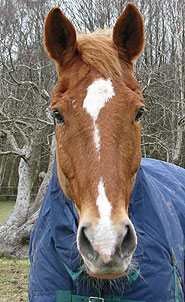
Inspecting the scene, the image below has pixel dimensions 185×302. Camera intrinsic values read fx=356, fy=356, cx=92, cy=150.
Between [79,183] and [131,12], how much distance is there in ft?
4.01

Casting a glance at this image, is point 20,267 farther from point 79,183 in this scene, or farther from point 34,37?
point 34,37

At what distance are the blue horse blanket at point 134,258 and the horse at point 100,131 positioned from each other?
0.13 metres

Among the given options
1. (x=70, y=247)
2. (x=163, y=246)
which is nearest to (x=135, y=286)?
(x=163, y=246)

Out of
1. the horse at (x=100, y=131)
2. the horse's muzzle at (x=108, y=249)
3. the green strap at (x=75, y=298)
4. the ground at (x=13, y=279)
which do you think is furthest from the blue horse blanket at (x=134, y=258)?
the ground at (x=13, y=279)

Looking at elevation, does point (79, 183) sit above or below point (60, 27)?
below

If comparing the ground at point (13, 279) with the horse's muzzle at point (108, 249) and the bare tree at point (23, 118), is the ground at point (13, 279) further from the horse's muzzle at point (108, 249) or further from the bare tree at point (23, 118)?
the horse's muzzle at point (108, 249)

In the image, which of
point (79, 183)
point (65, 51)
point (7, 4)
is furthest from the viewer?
point (7, 4)

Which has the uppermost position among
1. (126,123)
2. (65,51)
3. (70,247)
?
(65,51)

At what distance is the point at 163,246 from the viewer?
7.90 ft

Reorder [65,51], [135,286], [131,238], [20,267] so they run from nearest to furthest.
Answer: [131,238], [135,286], [65,51], [20,267]

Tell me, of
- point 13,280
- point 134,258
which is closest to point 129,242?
point 134,258

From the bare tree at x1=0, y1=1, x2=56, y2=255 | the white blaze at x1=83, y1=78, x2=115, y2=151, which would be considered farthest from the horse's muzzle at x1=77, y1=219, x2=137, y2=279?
the bare tree at x1=0, y1=1, x2=56, y2=255

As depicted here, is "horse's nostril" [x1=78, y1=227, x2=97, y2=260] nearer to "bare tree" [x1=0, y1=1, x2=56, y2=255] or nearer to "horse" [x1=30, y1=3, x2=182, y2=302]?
"horse" [x1=30, y1=3, x2=182, y2=302]

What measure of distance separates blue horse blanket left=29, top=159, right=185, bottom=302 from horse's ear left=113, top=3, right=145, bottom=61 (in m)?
0.87
